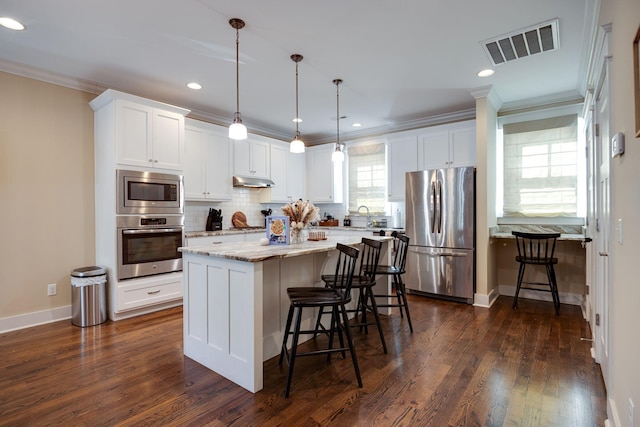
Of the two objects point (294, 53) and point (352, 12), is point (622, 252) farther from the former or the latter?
point (294, 53)

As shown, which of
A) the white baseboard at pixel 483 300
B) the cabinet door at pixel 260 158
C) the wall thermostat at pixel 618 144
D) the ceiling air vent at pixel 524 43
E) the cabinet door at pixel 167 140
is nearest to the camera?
the wall thermostat at pixel 618 144

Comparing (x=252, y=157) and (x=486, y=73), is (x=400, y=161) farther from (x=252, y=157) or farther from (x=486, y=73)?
(x=252, y=157)

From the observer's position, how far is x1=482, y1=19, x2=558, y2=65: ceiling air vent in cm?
269

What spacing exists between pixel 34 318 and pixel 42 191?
1.32 m

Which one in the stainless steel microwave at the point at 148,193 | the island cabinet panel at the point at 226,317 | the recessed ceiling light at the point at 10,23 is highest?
the recessed ceiling light at the point at 10,23

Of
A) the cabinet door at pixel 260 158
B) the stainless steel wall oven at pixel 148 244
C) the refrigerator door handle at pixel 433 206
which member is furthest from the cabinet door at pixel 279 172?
the refrigerator door handle at pixel 433 206

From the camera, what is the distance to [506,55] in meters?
3.12

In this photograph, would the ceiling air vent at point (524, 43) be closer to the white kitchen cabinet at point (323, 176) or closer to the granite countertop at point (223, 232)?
the white kitchen cabinet at point (323, 176)

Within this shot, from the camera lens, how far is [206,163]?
4.70 m

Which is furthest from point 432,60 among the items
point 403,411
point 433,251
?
point 403,411

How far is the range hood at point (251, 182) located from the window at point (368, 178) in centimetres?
152

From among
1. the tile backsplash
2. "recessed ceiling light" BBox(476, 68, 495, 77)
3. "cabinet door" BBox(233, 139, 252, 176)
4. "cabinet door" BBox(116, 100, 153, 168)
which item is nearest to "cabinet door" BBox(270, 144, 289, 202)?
the tile backsplash

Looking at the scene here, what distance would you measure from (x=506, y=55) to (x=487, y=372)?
2.82 m

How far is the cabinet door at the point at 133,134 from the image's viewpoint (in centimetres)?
353
